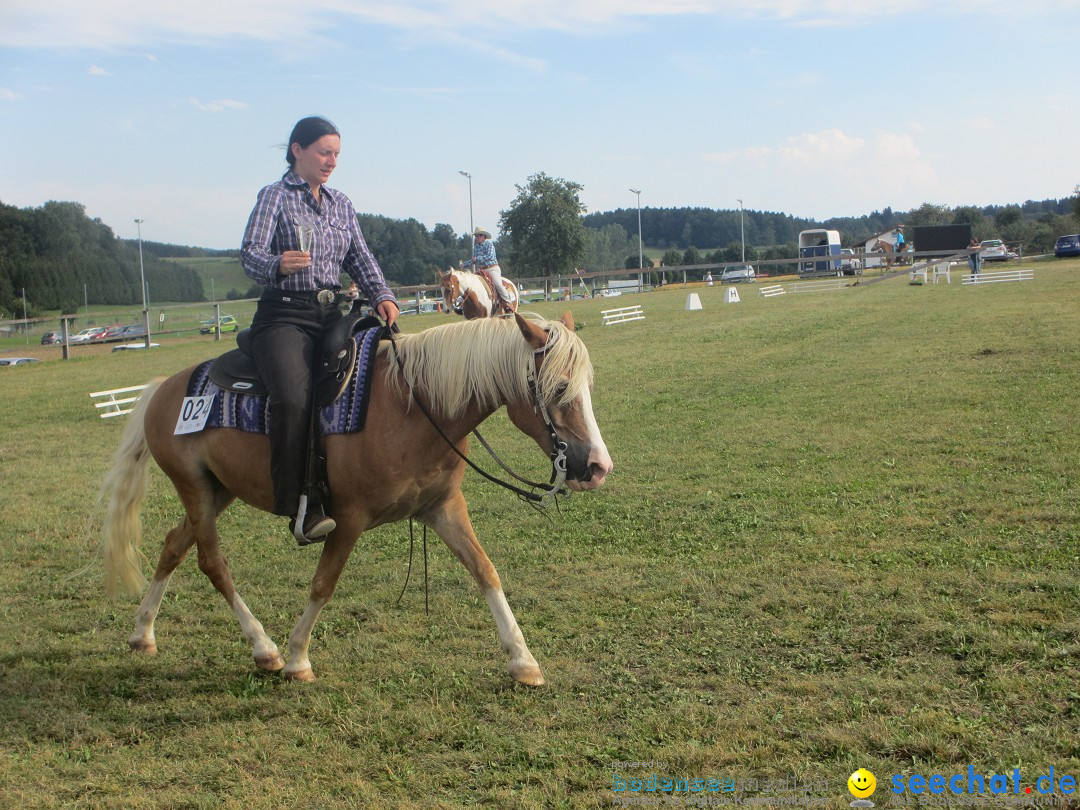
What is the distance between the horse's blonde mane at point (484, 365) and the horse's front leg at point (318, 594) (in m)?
0.91

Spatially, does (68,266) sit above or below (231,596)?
above

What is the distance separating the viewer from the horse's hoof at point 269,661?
16.5 ft

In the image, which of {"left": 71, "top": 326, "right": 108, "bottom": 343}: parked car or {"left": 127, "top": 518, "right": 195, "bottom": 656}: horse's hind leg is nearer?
{"left": 127, "top": 518, "right": 195, "bottom": 656}: horse's hind leg

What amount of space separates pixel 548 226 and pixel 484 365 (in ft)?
221

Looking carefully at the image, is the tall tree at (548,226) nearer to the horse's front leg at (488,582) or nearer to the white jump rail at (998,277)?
the white jump rail at (998,277)

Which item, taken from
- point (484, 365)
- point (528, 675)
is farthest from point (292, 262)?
point (528, 675)

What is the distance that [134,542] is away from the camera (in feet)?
19.4

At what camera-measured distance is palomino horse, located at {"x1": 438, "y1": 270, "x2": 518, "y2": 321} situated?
57.0 feet

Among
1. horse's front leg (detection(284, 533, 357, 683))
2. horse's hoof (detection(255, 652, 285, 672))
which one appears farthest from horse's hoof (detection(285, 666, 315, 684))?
horse's hoof (detection(255, 652, 285, 672))

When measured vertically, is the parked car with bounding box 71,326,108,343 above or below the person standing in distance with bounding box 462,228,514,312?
below

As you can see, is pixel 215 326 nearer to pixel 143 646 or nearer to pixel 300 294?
pixel 143 646

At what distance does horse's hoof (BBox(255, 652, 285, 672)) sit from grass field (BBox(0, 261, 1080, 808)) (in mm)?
105

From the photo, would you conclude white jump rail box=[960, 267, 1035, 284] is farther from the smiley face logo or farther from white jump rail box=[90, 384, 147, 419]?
the smiley face logo

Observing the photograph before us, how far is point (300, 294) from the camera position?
509 cm
